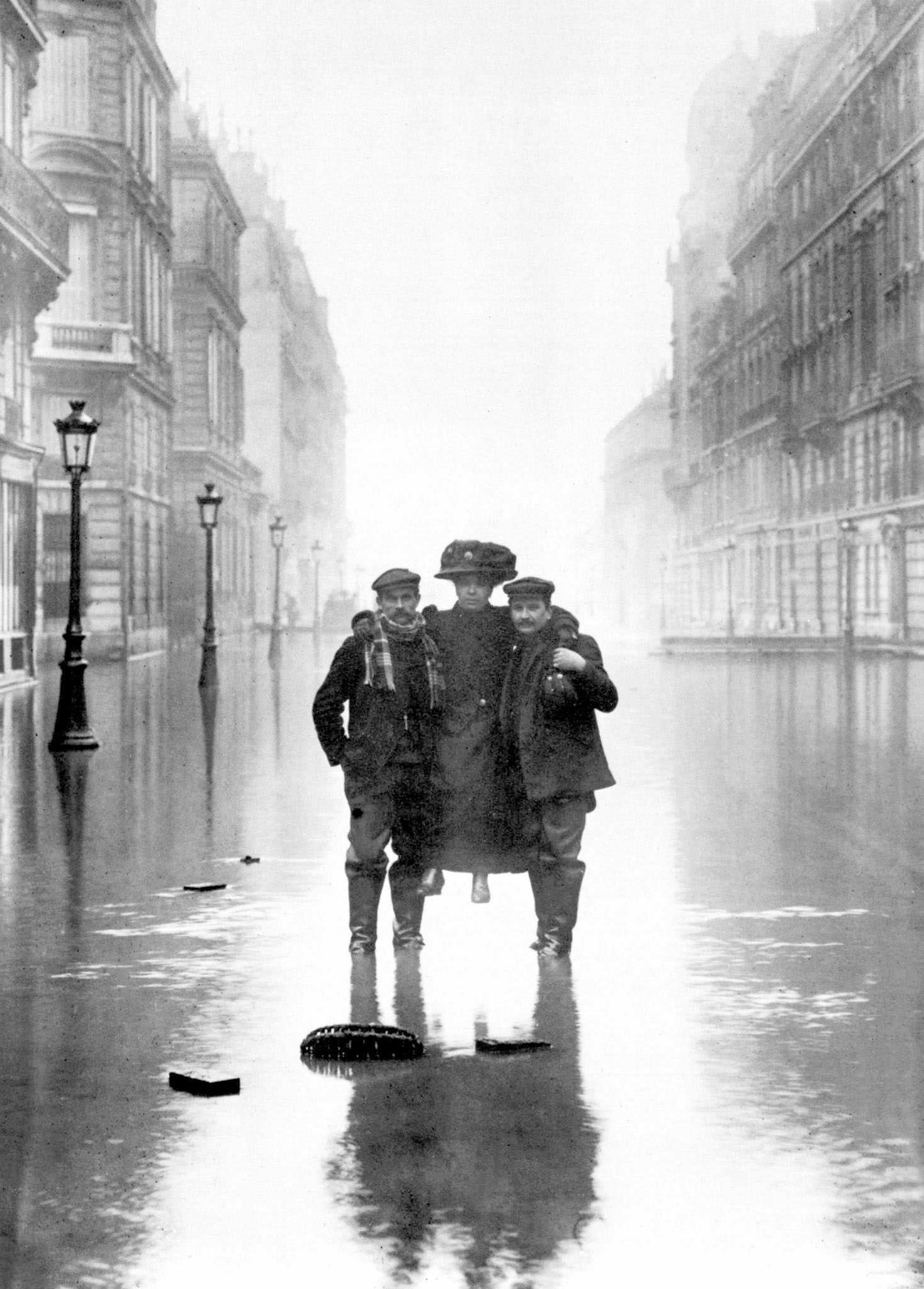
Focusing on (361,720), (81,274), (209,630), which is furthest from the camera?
(81,274)

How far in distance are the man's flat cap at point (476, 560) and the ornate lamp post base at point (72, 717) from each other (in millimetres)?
10715

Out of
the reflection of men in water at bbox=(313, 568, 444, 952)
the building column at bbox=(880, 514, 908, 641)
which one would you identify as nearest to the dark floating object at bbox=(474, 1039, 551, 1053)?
the reflection of men in water at bbox=(313, 568, 444, 952)

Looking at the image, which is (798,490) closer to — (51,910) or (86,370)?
(86,370)

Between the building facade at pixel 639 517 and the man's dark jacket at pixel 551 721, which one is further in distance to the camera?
the building facade at pixel 639 517

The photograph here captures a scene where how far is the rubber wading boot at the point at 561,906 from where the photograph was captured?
7.77 metres

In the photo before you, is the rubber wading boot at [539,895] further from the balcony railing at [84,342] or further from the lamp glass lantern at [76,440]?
the balcony railing at [84,342]

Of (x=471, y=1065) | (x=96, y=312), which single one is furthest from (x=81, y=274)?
(x=471, y=1065)

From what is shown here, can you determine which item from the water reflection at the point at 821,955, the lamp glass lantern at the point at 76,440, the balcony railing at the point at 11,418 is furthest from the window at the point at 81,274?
the water reflection at the point at 821,955

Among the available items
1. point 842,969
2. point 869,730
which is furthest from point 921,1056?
point 869,730

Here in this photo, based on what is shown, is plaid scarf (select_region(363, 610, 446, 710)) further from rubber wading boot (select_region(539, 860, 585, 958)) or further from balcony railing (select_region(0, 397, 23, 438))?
balcony railing (select_region(0, 397, 23, 438))

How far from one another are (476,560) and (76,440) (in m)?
A: 12.7

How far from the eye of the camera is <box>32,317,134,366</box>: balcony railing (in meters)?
43.0

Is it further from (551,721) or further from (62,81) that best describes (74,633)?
(62,81)

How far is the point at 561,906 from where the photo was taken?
7820mm
